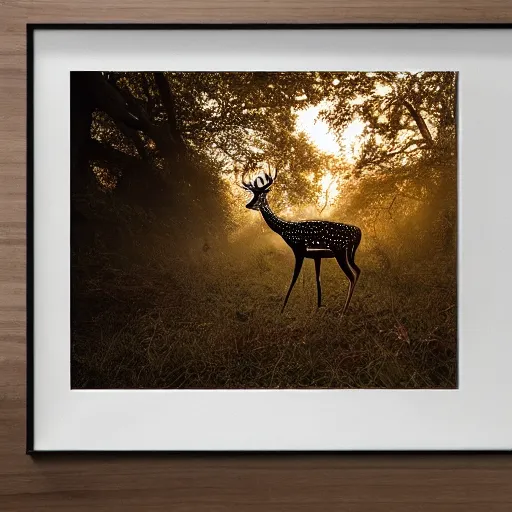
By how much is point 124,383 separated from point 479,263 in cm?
70

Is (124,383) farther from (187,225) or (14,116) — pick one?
(14,116)

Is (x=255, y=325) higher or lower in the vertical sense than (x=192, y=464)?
higher

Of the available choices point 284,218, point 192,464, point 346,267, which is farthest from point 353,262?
point 192,464

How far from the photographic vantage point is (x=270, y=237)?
1.03 metres

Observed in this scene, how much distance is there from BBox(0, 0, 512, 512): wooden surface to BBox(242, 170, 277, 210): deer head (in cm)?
29

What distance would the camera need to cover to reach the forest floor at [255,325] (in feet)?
3.36

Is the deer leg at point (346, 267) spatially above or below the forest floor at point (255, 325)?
above

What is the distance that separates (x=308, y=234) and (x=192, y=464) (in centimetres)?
48

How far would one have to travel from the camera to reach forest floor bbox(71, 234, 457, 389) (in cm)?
103

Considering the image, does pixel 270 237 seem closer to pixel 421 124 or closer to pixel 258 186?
pixel 258 186

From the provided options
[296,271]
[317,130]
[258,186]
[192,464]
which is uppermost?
[317,130]

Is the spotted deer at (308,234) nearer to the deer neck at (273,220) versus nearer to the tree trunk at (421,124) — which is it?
the deer neck at (273,220)

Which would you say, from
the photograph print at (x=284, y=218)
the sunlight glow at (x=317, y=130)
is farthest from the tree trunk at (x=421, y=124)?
the sunlight glow at (x=317, y=130)

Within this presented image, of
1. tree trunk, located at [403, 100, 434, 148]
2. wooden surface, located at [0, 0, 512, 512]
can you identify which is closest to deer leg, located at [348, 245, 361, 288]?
tree trunk, located at [403, 100, 434, 148]
